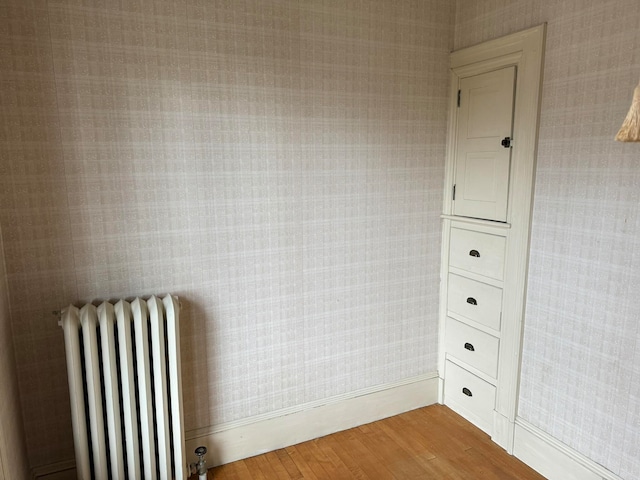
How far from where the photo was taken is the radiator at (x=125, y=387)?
1.75 m

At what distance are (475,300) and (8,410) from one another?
7.17 feet

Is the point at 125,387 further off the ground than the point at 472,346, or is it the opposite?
the point at 125,387

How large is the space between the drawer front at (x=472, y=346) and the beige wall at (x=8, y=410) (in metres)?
2.16

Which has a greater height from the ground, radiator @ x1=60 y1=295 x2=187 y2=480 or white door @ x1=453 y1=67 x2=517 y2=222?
white door @ x1=453 y1=67 x2=517 y2=222

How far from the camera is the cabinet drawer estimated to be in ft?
8.00

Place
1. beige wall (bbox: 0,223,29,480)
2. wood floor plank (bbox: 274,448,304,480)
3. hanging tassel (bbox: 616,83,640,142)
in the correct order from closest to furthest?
hanging tassel (bbox: 616,83,640,142)
beige wall (bbox: 0,223,29,480)
wood floor plank (bbox: 274,448,304,480)

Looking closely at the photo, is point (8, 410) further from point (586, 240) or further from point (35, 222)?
point (586, 240)

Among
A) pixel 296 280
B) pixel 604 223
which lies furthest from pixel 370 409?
pixel 604 223

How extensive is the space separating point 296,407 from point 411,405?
2.54 feet

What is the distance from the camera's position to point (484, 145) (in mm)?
2342

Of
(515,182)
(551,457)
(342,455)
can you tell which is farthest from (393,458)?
(515,182)

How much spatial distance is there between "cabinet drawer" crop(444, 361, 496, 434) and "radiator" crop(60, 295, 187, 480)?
159cm

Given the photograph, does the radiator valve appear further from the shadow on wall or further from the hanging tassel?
the hanging tassel

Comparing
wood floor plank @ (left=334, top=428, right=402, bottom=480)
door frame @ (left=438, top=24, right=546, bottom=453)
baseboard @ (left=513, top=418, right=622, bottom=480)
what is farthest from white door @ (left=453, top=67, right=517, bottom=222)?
wood floor plank @ (left=334, top=428, right=402, bottom=480)
